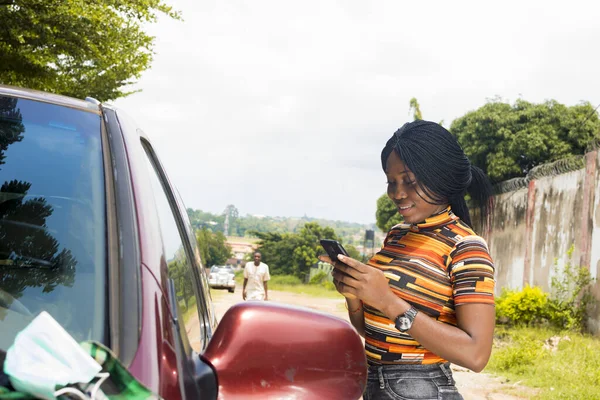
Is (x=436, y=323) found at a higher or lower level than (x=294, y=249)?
higher

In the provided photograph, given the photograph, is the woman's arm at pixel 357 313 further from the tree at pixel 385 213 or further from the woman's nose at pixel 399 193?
the tree at pixel 385 213

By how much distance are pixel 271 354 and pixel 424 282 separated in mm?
753

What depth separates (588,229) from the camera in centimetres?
1159

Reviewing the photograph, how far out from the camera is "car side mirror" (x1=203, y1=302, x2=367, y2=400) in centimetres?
134

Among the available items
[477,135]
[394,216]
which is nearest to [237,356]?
[477,135]

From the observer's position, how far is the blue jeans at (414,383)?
6.34ft

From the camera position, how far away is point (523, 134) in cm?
2270

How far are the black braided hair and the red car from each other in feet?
2.41

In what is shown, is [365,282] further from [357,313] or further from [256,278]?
[256,278]

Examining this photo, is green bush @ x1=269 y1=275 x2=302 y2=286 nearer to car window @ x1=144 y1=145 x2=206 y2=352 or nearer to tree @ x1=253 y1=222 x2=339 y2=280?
tree @ x1=253 y1=222 x2=339 y2=280

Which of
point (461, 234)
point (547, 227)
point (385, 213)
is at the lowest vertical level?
point (461, 234)

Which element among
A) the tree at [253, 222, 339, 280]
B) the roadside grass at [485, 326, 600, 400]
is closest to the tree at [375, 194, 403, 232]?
the roadside grass at [485, 326, 600, 400]

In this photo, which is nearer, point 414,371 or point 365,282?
point 365,282

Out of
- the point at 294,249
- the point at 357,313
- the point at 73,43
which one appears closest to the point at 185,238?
the point at 357,313
